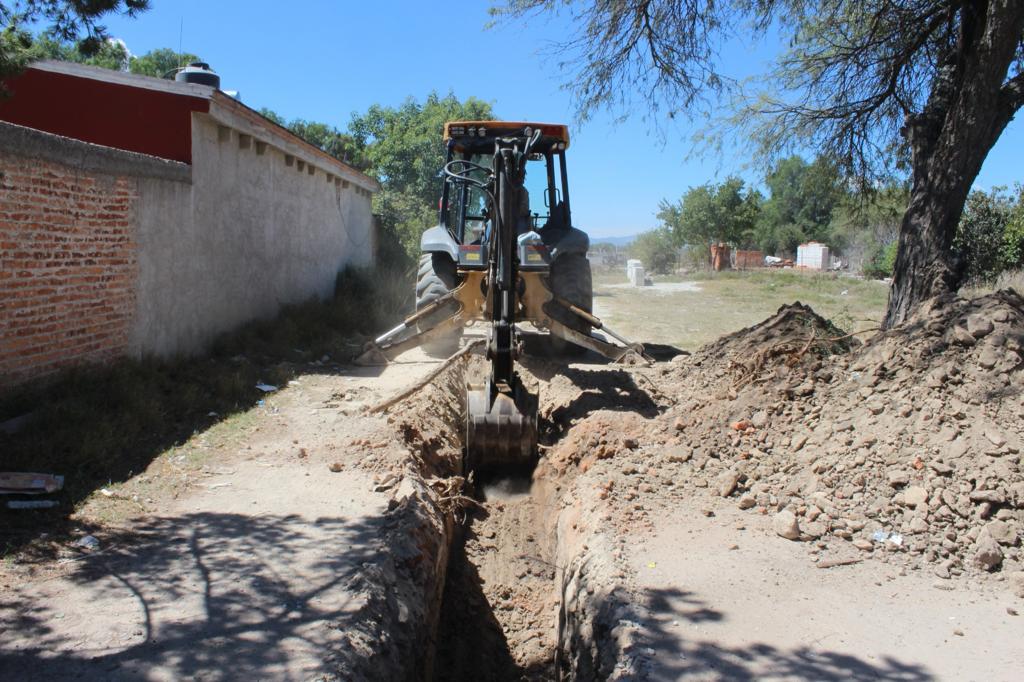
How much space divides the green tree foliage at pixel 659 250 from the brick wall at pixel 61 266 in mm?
39484

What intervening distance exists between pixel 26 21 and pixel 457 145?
5.11 metres

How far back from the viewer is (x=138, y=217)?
26.8 feet

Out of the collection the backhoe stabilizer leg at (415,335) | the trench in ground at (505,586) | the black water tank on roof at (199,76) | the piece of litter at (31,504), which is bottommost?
the trench in ground at (505,586)

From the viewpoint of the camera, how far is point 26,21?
512 centimetres

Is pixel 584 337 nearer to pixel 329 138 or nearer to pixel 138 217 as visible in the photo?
pixel 138 217

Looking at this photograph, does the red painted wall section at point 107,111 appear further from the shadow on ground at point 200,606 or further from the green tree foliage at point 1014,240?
the green tree foliage at point 1014,240

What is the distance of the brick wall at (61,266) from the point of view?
6.29 meters

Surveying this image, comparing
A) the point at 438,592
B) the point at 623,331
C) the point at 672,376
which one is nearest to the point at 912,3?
the point at 672,376

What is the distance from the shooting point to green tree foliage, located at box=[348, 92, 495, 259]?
22669mm

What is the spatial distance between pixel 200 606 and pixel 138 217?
5.64 metres

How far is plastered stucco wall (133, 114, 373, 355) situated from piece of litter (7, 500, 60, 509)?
3.44 m

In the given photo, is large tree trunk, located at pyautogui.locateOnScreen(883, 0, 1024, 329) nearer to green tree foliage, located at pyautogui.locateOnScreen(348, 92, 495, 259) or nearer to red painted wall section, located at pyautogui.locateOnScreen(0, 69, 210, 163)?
red painted wall section, located at pyautogui.locateOnScreen(0, 69, 210, 163)

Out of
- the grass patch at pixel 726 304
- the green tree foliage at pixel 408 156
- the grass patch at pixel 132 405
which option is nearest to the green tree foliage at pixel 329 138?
the green tree foliage at pixel 408 156

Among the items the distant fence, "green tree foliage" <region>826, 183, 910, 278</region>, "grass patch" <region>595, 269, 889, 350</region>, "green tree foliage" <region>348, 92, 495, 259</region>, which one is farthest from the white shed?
"green tree foliage" <region>348, 92, 495, 259</region>
